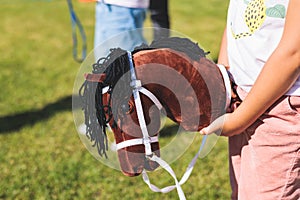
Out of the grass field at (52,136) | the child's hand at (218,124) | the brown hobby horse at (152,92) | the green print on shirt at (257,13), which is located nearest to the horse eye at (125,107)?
the brown hobby horse at (152,92)

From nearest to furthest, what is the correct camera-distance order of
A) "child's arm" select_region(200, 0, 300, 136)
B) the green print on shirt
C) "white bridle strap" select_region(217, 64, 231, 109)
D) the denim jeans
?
"child's arm" select_region(200, 0, 300, 136) < the green print on shirt < "white bridle strap" select_region(217, 64, 231, 109) < the denim jeans

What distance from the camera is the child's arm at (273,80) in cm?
131

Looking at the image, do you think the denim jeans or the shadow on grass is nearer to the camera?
the denim jeans

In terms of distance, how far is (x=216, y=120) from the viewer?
151 cm

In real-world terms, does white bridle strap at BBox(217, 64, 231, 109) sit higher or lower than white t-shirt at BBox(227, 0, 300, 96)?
lower

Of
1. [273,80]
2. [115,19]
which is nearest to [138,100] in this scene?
[273,80]

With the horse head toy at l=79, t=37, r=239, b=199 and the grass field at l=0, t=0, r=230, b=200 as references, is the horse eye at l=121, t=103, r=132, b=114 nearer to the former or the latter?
the horse head toy at l=79, t=37, r=239, b=199

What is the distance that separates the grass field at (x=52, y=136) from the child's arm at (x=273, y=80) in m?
1.22

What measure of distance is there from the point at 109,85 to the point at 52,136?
6.63 ft

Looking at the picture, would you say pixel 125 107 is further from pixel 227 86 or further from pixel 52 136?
pixel 52 136

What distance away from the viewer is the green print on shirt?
141 cm

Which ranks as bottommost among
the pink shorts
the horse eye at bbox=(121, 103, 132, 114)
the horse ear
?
the pink shorts

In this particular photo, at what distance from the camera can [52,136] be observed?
3377mm

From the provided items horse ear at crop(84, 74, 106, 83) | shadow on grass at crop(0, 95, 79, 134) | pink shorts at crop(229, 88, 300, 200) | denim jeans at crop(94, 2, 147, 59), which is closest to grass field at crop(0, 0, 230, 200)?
shadow on grass at crop(0, 95, 79, 134)
